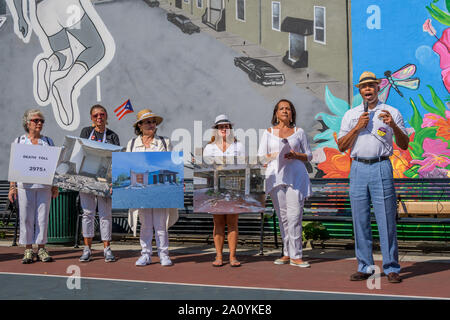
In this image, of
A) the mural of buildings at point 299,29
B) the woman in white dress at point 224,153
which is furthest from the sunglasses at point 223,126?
the mural of buildings at point 299,29

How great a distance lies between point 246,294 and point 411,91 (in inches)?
237

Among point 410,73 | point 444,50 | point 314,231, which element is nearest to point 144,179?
point 314,231

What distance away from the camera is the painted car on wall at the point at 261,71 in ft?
36.4

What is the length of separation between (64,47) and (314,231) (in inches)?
275

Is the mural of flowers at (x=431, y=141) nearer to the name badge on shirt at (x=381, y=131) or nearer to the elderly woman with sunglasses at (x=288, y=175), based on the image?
the elderly woman with sunglasses at (x=288, y=175)

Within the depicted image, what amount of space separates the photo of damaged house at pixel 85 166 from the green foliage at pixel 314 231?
3376 millimetres

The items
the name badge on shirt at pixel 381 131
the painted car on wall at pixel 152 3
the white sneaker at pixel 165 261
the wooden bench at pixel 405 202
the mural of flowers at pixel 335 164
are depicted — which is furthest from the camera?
the painted car on wall at pixel 152 3

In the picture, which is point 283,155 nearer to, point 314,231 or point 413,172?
point 314,231

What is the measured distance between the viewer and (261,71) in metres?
11.2

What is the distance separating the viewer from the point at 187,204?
10.3 m

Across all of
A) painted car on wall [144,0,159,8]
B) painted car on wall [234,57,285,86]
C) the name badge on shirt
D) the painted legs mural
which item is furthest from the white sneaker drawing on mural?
the name badge on shirt

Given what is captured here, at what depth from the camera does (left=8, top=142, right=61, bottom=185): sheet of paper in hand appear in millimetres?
7832

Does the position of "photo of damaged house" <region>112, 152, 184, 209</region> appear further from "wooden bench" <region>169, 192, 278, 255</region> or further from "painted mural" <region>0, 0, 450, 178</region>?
"painted mural" <region>0, 0, 450, 178</region>
